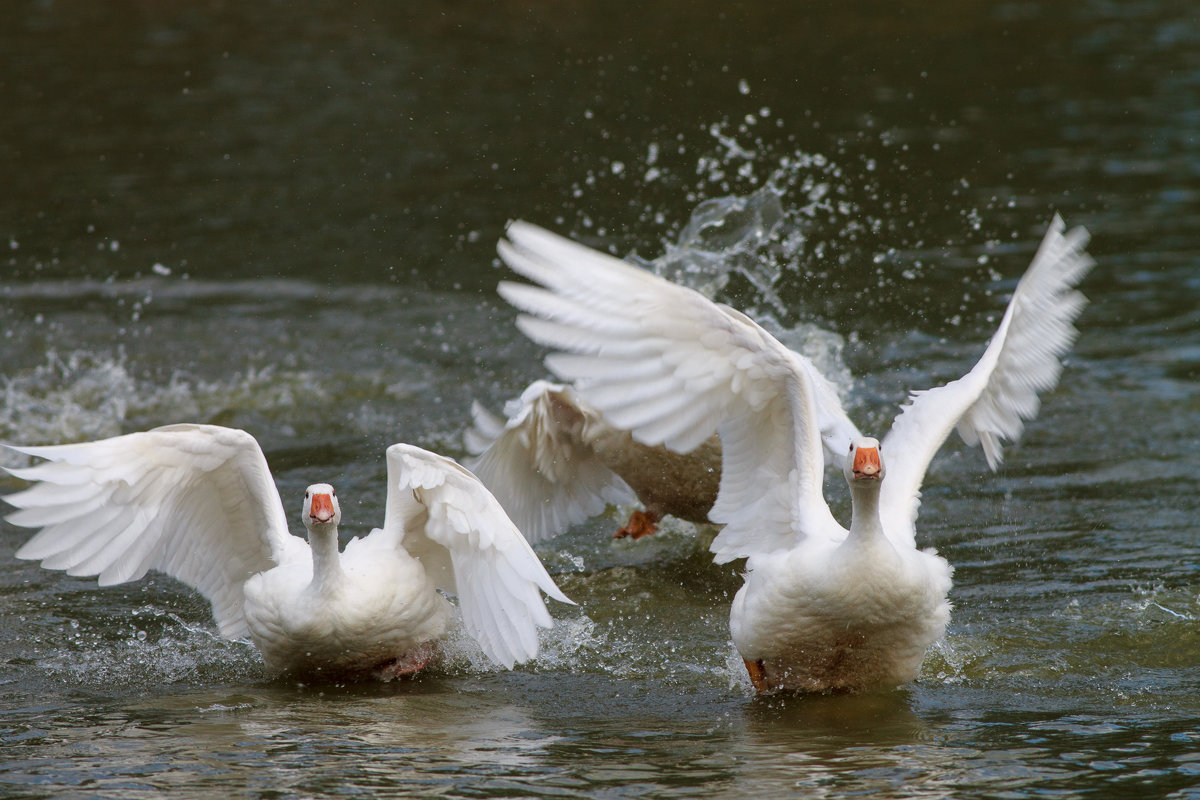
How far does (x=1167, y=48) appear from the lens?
22984 mm

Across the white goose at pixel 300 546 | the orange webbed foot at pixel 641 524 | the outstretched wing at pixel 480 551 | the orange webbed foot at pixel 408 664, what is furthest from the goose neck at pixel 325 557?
the orange webbed foot at pixel 641 524

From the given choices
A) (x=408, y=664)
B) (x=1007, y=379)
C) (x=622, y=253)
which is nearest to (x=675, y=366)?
(x=408, y=664)

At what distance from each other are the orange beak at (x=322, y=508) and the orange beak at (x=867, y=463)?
2386 mm

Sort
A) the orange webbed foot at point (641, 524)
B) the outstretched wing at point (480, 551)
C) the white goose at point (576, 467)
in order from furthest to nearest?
the orange webbed foot at point (641, 524) → the white goose at point (576, 467) → the outstretched wing at point (480, 551)

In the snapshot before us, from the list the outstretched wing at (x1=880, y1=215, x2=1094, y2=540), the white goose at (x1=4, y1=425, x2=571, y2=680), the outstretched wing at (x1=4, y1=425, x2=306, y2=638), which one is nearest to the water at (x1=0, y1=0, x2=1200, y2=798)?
the white goose at (x1=4, y1=425, x2=571, y2=680)

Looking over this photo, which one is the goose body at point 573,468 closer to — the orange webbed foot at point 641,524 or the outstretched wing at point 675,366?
the orange webbed foot at point 641,524

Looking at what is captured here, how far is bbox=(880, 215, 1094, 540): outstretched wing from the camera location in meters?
6.98

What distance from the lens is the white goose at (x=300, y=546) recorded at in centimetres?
669

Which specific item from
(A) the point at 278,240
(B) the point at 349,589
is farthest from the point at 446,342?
(B) the point at 349,589

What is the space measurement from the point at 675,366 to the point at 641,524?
3066 millimetres

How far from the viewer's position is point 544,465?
875cm

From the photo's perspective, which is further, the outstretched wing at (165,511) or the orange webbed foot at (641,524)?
the orange webbed foot at (641,524)

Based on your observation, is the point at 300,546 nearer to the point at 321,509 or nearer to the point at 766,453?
the point at 321,509

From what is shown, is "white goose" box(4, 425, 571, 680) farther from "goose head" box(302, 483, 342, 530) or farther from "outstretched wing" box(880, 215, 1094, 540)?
"outstretched wing" box(880, 215, 1094, 540)
